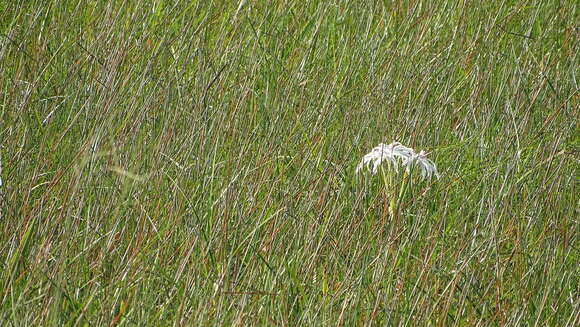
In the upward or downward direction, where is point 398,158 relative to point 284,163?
upward

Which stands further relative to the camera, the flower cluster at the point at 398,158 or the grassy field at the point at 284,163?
the flower cluster at the point at 398,158

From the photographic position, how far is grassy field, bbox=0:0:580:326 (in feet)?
6.31

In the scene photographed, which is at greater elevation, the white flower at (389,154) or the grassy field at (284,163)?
the white flower at (389,154)

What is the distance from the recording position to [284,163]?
2529mm

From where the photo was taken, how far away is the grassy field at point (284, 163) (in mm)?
1923

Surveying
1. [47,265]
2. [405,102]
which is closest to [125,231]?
[47,265]

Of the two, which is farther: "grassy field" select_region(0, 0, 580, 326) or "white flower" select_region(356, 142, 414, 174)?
"white flower" select_region(356, 142, 414, 174)

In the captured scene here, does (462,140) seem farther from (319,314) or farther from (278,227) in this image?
(319,314)

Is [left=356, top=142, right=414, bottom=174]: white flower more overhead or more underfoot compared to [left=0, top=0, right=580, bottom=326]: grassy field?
more overhead

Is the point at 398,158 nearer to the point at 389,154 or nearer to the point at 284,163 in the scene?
the point at 389,154

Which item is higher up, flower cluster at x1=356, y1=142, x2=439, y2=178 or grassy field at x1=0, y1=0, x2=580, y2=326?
flower cluster at x1=356, y1=142, x2=439, y2=178

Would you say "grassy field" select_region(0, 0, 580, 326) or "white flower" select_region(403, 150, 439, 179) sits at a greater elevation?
"white flower" select_region(403, 150, 439, 179)

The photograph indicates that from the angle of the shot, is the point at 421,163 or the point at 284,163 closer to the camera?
the point at 421,163

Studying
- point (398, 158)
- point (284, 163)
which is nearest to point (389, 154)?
point (398, 158)
